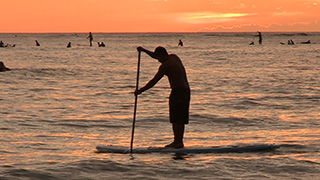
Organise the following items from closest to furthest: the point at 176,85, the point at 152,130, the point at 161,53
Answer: the point at 161,53, the point at 176,85, the point at 152,130

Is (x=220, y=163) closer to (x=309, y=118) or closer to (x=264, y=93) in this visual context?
(x=309, y=118)

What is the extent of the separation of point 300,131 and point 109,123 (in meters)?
4.96

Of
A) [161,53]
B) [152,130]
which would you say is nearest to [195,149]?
[161,53]

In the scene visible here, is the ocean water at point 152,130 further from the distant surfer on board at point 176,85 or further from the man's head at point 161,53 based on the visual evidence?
the man's head at point 161,53

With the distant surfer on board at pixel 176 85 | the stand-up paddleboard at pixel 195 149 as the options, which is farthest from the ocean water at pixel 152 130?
the distant surfer on board at pixel 176 85

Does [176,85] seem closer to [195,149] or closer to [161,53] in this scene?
[161,53]

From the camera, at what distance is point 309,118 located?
14930mm

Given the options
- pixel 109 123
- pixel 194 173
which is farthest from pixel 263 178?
pixel 109 123

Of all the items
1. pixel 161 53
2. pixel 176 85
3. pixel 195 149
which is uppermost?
pixel 161 53

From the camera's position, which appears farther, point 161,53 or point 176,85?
point 176,85

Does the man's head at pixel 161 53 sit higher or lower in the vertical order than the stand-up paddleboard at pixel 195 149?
higher

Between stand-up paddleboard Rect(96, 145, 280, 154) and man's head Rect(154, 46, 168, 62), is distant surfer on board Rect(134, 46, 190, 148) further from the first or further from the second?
stand-up paddleboard Rect(96, 145, 280, 154)

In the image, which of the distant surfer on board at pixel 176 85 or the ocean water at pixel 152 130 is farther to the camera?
the distant surfer on board at pixel 176 85

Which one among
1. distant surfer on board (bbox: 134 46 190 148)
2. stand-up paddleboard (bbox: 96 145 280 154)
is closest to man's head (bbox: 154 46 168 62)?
distant surfer on board (bbox: 134 46 190 148)
